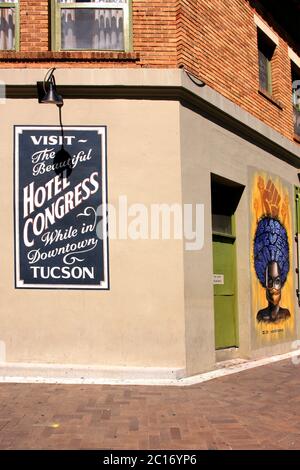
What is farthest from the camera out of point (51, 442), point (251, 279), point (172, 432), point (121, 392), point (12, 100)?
point (251, 279)

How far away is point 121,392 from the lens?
6.52 metres

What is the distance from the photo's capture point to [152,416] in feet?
18.1

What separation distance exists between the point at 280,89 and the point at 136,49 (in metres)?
4.60

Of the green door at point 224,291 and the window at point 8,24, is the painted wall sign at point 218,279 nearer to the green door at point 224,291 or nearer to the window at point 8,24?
the green door at point 224,291

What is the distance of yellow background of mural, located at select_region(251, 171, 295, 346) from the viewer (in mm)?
9805

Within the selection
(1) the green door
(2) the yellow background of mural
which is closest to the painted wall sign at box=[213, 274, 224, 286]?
(1) the green door

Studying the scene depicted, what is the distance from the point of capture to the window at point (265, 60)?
11.0m

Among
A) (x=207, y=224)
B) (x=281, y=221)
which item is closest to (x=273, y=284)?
(x=281, y=221)

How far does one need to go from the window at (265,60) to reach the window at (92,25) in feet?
12.7

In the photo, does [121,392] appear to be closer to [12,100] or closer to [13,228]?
[13,228]


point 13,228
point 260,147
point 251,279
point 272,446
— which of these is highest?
point 260,147

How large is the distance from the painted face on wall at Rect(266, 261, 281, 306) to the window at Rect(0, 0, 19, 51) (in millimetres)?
6055

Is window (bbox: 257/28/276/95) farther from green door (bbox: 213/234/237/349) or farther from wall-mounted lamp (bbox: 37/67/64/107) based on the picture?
wall-mounted lamp (bbox: 37/67/64/107)

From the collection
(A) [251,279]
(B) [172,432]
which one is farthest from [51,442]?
(A) [251,279]
